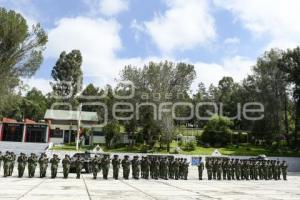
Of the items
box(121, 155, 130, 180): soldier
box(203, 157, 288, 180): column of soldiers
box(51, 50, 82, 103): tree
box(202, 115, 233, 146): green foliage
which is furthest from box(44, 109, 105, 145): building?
box(121, 155, 130, 180): soldier

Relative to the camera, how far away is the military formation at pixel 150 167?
2106 centimetres

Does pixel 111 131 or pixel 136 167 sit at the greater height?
pixel 111 131

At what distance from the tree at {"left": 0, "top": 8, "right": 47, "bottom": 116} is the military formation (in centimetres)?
1949

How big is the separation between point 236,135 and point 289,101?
11.7 metres

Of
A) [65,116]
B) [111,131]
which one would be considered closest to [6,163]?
[111,131]

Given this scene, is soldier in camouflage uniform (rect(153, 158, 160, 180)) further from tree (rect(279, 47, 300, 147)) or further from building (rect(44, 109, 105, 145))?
building (rect(44, 109, 105, 145))

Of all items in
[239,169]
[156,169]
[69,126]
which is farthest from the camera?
[69,126]

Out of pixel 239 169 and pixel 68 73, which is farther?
pixel 68 73

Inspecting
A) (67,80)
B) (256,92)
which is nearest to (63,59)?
(67,80)

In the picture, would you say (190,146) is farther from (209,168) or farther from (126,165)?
(126,165)

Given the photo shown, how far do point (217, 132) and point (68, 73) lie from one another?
29219 mm

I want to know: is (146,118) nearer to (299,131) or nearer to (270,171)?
(299,131)

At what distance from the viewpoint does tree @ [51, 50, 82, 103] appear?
73938mm

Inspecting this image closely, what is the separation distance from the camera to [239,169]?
2600 centimetres
